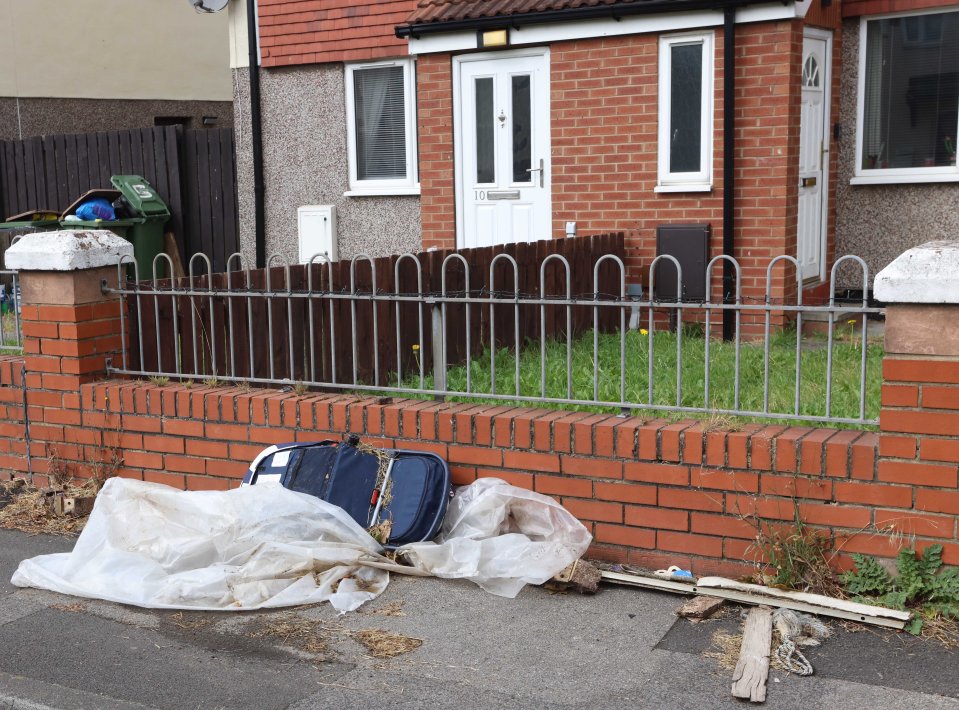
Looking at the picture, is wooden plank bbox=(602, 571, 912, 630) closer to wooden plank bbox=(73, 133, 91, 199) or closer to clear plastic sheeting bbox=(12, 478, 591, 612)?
clear plastic sheeting bbox=(12, 478, 591, 612)

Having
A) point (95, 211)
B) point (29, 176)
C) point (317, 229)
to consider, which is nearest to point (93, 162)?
point (29, 176)

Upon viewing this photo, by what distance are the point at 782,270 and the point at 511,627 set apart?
5.61m

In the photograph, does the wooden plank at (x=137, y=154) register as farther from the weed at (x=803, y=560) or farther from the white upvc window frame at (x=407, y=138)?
the weed at (x=803, y=560)

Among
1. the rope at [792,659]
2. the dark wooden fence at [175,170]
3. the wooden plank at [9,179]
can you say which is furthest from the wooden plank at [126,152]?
the rope at [792,659]

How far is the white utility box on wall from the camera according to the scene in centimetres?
1218

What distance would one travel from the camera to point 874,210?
9.80 meters

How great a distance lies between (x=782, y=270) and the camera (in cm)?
907

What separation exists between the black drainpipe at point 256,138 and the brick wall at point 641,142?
2.63 meters

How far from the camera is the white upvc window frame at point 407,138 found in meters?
11.8

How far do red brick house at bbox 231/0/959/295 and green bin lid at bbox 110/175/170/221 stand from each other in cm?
312

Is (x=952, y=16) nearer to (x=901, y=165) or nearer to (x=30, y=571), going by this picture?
(x=901, y=165)

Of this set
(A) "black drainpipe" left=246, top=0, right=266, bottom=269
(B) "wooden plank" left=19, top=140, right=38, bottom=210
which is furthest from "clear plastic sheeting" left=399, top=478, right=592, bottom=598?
(B) "wooden plank" left=19, top=140, right=38, bottom=210

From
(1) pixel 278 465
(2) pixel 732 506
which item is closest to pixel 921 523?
(2) pixel 732 506

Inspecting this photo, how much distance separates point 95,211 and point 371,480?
860cm
